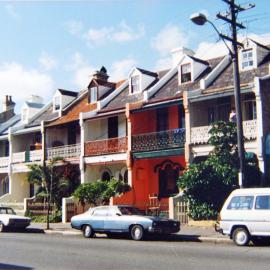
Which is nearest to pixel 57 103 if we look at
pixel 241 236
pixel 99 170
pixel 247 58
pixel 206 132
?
pixel 99 170

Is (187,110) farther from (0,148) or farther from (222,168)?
(0,148)

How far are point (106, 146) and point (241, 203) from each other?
15.1 meters

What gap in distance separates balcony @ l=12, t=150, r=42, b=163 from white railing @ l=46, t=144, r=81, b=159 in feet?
3.08

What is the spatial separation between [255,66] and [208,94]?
3196 mm

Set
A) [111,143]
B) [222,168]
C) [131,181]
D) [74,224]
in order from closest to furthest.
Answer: [74,224] < [222,168] < [131,181] < [111,143]

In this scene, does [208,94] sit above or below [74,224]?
above

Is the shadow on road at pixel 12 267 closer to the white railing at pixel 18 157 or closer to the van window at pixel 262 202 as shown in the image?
the van window at pixel 262 202

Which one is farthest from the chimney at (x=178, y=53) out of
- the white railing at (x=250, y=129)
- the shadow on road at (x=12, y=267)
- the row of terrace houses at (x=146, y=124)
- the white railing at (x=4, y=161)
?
the shadow on road at (x=12, y=267)

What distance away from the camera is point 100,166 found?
32.1 metres

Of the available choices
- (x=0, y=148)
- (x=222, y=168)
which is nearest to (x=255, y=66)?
(x=222, y=168)

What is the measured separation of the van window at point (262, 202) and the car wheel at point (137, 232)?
14.2 ft

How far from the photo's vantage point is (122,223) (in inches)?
706

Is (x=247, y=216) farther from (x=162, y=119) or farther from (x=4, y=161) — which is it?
(x=4, y=161)

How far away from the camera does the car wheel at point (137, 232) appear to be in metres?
17.4
